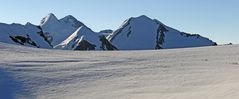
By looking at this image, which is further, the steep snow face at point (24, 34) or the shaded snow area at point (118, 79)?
the steep snow face at point (24, 34)

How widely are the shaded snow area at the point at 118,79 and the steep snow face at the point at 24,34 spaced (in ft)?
335

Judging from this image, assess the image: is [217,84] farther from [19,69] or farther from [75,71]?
[19,69]

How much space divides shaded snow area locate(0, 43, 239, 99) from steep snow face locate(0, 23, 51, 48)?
10216cm

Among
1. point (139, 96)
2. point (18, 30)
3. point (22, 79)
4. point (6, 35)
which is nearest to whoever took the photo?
point (139, 96)

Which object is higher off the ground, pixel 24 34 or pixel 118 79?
pixel 24 34

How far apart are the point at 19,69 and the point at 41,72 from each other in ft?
3.72

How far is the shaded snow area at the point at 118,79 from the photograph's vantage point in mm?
19578

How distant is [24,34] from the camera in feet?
499

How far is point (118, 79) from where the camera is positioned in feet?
75.5

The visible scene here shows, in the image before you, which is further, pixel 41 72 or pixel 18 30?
pixel 18 30

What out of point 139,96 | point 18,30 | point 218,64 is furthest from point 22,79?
point 18,30

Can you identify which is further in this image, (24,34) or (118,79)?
(24,34)

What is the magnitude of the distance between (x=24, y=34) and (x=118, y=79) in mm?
131890

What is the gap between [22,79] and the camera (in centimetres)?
2266
